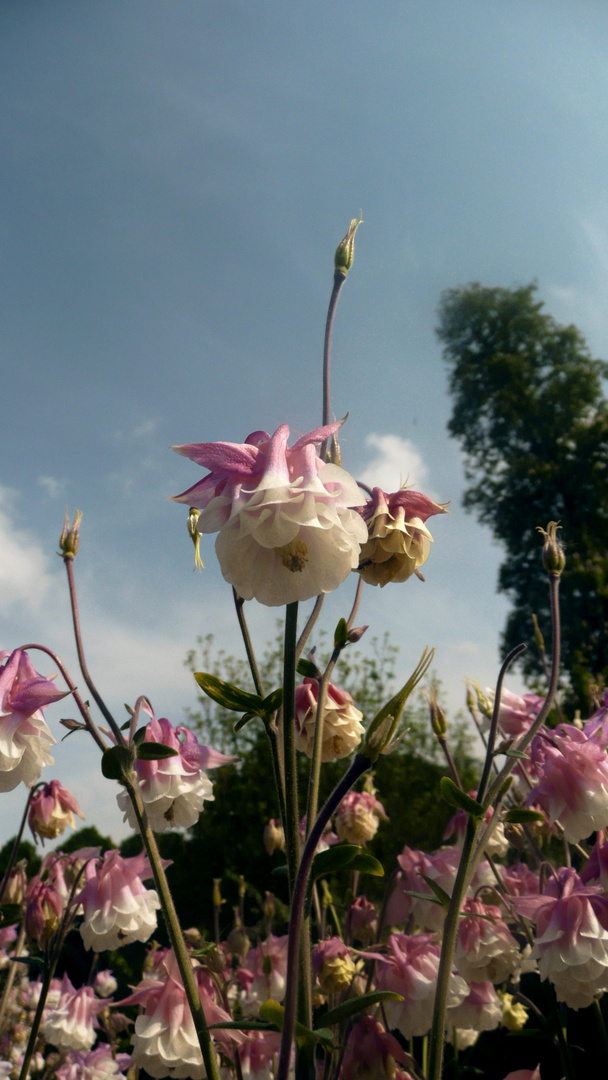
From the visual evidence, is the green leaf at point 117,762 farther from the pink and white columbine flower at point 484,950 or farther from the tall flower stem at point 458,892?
the pink and white columbine flower at point 484,950

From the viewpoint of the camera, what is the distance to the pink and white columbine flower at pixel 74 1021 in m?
2.59

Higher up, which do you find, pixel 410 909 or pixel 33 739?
pixel 33 739

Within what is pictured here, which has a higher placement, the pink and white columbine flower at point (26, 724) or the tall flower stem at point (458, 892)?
the pink and white columbine flower at point (26, 724)

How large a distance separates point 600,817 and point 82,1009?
87.8 inches

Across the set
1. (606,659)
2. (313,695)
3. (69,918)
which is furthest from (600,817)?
(606,659)

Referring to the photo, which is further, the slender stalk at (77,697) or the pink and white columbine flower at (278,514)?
the slender stalk at (77,697)

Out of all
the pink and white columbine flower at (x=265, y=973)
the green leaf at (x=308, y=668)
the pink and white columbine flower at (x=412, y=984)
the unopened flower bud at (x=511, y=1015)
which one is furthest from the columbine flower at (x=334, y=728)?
the unopened flower bud at (x=511, y=1015)

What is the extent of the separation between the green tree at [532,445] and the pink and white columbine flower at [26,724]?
60.3ft

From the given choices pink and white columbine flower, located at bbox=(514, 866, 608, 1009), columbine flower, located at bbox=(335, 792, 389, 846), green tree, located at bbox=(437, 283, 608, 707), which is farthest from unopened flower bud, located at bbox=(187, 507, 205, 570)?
green tree, located at bbox=(437, 283, 608, 707)

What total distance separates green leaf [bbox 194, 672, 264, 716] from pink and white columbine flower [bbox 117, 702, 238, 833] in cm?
29

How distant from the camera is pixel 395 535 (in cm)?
116

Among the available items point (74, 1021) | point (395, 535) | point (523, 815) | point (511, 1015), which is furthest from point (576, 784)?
point (74, 1021)

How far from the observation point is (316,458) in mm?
994

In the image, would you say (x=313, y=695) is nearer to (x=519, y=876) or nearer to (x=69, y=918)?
(x=69, y=918)
